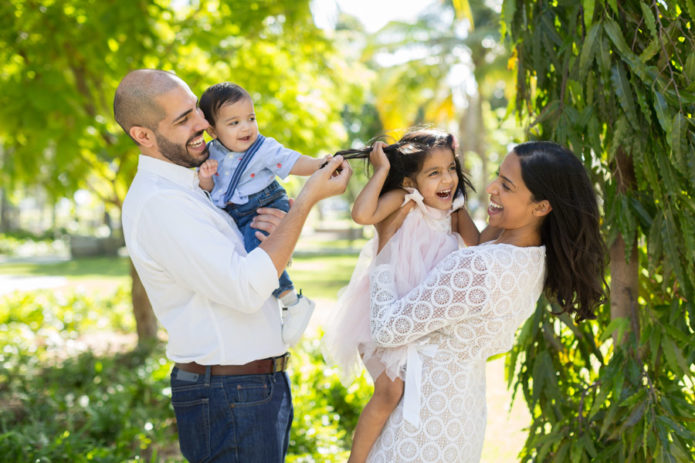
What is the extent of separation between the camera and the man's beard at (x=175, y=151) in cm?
203

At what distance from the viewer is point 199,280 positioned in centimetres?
185

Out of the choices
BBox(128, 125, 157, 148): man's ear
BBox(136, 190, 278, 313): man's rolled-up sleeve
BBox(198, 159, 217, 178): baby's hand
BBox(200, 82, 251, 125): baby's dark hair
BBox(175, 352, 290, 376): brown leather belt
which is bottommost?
BBox(175, 352, 290, 376): brown leather belt

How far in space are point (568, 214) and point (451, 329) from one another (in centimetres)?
53

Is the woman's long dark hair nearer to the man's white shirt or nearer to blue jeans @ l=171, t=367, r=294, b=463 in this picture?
the man's white shirt

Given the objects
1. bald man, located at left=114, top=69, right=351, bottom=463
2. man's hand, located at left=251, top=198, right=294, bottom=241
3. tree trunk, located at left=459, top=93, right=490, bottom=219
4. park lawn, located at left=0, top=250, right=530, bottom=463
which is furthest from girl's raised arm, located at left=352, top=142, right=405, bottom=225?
tree trunk, located at left=459, top=93, right=490, bottom=219

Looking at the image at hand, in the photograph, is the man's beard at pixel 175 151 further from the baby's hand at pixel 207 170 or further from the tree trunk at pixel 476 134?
the tree trunk at pixel 476 134

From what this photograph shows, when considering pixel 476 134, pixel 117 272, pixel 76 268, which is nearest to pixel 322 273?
pixel 117 272

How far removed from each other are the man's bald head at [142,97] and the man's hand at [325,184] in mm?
515

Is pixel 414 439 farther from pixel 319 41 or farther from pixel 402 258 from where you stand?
pixel 319 41

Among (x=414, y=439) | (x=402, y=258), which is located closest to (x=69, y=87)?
(x=402, y=258)

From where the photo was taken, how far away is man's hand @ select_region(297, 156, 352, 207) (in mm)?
1950

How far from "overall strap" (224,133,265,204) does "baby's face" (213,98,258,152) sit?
26 mm

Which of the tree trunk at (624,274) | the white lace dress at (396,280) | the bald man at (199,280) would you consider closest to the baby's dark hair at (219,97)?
the bald man at (199,280)

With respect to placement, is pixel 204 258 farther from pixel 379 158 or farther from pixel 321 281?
pixel 321 281
